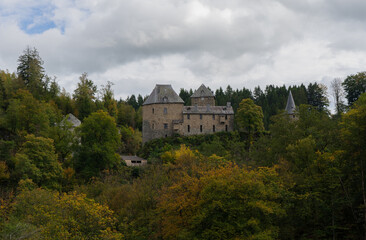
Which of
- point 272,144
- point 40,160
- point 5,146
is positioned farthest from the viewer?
point 5,146

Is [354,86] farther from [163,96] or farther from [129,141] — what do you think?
[129,141]

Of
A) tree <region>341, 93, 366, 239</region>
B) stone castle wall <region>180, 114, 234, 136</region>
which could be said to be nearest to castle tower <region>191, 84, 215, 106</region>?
stone castle wall <region>180, 114, 234, 136</region>

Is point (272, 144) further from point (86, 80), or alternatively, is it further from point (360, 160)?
point (86, 80)

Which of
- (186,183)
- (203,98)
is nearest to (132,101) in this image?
(203,98)

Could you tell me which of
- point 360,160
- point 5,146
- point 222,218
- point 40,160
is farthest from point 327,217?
point 5,146

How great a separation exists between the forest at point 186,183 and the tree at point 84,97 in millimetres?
9656

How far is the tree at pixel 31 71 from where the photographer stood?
59.8 metres

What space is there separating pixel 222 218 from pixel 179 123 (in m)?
34.5

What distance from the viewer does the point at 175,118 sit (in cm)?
5822

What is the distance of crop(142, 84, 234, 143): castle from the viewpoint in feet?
190

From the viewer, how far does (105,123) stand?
158 feet

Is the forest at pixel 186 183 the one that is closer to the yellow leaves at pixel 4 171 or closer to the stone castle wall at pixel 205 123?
the yellow leaves at pixel 4 171

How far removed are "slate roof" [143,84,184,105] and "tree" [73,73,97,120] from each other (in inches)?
455

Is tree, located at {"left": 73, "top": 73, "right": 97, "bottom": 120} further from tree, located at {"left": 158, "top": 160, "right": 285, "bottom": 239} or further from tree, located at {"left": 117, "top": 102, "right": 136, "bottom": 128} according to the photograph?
tree, located at {"left": 158, "top": 160, "right": 285, "bottom": 239}
